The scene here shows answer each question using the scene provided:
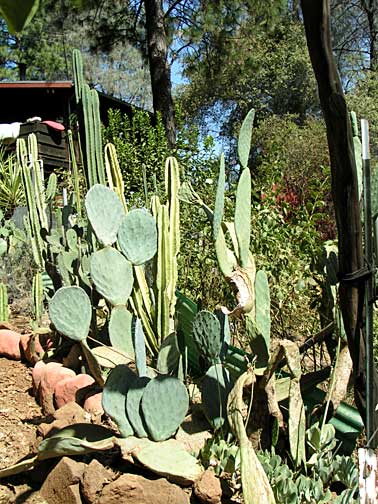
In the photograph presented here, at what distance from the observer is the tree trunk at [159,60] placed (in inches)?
424

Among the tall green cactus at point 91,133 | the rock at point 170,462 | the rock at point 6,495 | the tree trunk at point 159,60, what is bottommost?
the rock at point 6,495

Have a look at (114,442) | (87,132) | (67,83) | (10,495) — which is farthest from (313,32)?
(67,83)

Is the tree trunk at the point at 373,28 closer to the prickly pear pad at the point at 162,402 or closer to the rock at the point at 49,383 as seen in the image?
Answer: the rock at the point at 49,383

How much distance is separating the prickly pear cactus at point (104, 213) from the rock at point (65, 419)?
29.0 inches

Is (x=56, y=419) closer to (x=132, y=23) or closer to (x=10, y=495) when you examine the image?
(x=10, y=495)

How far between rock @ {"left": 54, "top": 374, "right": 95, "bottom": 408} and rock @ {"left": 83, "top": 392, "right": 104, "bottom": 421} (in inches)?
4.6

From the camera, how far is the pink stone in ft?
9.50

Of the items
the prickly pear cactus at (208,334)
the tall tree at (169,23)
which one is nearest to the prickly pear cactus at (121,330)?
the prickly pear cactus at (208,334)

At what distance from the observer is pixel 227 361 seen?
2.63 m

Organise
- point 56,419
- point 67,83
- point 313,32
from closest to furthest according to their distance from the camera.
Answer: point 313,32, point 56,419, point 67,83

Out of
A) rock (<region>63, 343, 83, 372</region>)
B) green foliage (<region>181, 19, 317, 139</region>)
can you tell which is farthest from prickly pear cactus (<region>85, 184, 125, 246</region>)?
green foliage (<region>181, 19, 317, 139</region>)

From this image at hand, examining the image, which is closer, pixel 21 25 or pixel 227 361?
pixel 21 25

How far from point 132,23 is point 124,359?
11.2 metres

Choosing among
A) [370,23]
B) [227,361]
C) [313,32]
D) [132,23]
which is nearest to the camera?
[313,32]
